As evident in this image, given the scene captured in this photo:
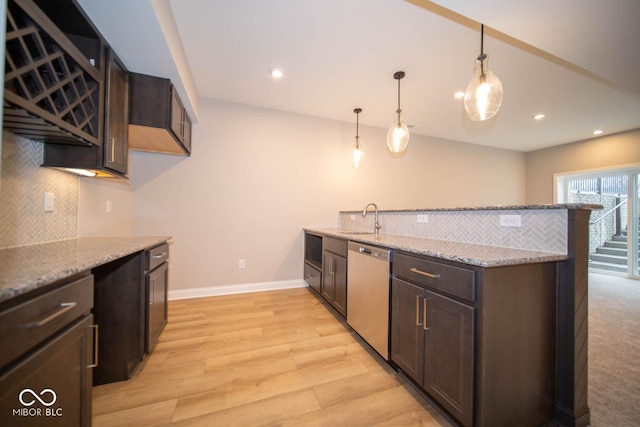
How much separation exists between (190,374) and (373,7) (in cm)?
298

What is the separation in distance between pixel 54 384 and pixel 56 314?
0.23 metres

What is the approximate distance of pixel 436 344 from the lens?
1.28 meters

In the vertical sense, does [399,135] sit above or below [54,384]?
above

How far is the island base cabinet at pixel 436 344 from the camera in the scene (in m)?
1.13

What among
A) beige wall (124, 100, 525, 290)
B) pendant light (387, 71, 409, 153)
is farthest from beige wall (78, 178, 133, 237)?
pendant light (387, 71, 409, 153)

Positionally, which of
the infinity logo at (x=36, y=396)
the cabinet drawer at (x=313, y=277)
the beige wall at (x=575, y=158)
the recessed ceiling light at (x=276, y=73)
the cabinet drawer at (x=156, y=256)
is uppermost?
the recessed ceiling light at (x=276, y=73)

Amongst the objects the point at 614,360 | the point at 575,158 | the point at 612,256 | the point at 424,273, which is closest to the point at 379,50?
the point at 424,273

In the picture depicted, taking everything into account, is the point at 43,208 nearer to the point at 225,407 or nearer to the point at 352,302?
the point at 225,407

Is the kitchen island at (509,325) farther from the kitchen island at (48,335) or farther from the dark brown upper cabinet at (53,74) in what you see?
the dark brown upper cabinet at (53,74)

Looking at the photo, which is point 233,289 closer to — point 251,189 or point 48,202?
point 251,189

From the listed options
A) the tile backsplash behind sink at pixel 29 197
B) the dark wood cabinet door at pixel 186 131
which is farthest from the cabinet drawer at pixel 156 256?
the dark wood cabinet door at pixel 186 131

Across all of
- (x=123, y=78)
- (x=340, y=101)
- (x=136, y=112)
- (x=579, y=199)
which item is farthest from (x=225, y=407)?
(x=579, y=199)

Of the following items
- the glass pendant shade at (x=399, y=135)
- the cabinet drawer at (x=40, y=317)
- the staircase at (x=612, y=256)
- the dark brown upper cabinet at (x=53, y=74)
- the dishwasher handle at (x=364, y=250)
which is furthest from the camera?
the staircase at (x=612, y=256)

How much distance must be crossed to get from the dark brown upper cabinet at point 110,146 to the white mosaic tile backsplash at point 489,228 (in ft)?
8.43
